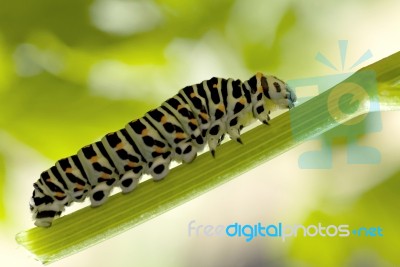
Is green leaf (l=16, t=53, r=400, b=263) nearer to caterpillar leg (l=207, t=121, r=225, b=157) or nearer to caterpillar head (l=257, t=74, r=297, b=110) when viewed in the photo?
caterpillar leg (l=207, t=121, r=225, b=157)

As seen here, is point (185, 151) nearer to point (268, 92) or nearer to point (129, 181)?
point (129, 181)

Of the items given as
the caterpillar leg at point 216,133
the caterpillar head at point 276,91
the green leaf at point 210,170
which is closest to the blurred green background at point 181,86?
the caterpillar head at point 276,91

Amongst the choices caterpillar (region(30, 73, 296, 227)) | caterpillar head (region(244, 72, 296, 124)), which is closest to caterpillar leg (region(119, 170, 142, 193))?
caterpillar (region(30, 73, 296, 227))

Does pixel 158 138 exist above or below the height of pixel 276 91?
below

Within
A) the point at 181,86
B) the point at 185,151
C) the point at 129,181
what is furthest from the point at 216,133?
the point at 181,86

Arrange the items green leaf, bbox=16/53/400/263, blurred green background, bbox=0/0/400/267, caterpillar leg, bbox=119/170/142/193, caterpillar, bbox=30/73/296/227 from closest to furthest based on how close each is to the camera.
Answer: green leaf, bbox=16/53/400/263 < caterpillar leg, bbox=119/170/142/193 < caterpillar, bbox=30/73/296/227 < blurred green background, bbox=0/0/400/267

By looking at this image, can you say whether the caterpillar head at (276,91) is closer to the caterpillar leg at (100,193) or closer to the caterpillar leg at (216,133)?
the caterpillar leg at (216,133)
